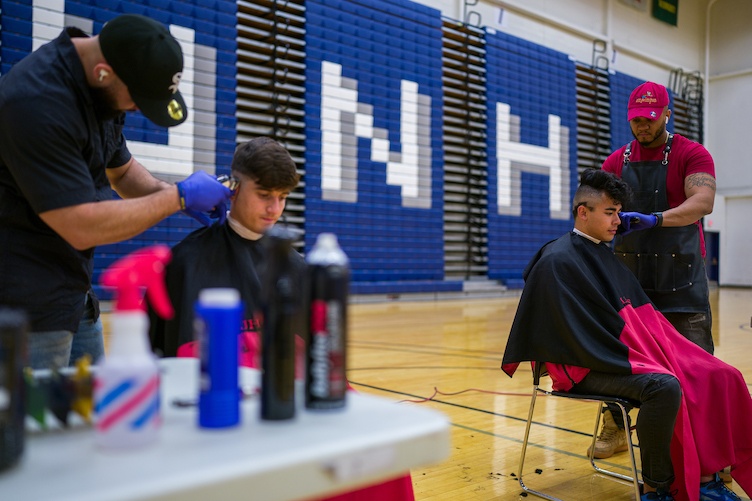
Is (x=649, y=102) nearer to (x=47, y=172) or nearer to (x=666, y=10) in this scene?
(x=47, y=172)

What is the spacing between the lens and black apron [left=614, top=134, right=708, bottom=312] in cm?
281

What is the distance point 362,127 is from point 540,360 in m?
6.48

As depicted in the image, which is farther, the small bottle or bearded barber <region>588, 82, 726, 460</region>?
bearded barber <region>588, 82, 726, 460</region>

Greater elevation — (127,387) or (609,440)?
(127,387)

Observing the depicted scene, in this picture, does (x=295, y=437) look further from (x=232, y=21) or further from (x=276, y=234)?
(x=232, y=21)

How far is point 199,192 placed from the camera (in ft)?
5.04

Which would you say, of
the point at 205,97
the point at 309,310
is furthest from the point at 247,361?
the point at 205,97

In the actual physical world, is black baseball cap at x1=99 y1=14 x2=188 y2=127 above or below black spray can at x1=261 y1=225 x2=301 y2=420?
above

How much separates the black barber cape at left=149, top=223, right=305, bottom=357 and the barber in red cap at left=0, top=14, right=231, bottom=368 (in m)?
0.25

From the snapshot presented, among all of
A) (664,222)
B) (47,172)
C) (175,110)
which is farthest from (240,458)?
(664,222)

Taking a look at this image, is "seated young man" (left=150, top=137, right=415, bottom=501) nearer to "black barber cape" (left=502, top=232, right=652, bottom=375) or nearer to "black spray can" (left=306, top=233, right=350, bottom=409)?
"black spray can" (left=306, top=233, right=350, bottom=409)

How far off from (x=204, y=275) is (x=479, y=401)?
2.19 meters

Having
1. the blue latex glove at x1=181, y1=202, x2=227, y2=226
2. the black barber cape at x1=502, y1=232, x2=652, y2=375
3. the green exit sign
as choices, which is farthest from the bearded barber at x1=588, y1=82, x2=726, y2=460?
the green exit sign

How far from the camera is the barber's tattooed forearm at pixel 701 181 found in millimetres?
2764
